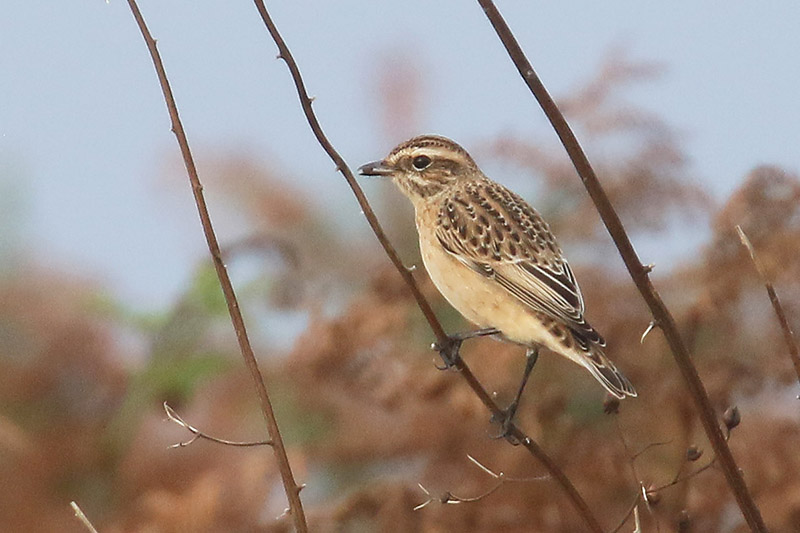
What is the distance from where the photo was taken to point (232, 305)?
1.16 metres

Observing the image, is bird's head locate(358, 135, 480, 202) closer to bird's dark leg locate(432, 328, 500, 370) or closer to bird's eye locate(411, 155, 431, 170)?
bird's eye locate(411, 155, 431, 170)

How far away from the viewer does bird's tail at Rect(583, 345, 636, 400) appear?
59.7 inches

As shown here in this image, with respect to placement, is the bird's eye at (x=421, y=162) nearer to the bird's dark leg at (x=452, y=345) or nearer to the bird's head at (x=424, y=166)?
the bird's head at (x=424, y=166)

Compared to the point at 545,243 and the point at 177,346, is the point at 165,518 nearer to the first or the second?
the point at 177,346

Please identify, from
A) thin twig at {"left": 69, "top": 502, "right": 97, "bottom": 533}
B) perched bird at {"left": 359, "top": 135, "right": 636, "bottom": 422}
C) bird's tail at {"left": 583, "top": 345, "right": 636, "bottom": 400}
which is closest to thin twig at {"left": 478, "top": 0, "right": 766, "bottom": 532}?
bird's tail at {"left": 583, "top": 345, "right": 636, "bottom": 400}

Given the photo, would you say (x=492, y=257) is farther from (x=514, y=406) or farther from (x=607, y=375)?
(x=607, y=375)

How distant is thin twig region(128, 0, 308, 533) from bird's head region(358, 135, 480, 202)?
0.77 meters

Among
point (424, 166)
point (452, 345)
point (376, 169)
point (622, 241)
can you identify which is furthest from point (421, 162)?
point (622, 241)

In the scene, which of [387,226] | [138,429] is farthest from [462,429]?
[138,429]

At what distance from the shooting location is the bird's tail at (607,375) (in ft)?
4.97

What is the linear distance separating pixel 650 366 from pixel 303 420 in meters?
0.88

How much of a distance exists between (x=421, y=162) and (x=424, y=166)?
18mm

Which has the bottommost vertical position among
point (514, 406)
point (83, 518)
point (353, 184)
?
point (514, 406)

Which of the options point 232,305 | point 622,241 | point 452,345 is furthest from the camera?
point 452,345
